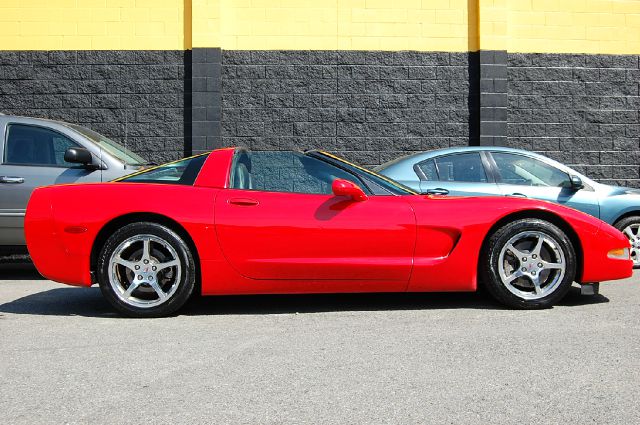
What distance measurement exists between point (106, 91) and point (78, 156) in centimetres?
490

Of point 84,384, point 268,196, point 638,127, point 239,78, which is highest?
point 239,78

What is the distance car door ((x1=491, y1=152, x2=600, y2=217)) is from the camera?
8.14 meters

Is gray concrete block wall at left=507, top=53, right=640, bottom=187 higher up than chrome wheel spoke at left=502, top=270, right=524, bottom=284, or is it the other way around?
gray concrete block wall at left=507, top=53, right=640, bottom=187

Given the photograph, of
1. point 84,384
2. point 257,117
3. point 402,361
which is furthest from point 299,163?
point 257,117

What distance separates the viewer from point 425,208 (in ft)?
18.9

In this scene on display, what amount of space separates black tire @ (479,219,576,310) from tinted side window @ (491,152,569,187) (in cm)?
249

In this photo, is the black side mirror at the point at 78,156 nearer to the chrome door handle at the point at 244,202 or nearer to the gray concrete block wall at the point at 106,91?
the chrome door handle at the point at 244,202

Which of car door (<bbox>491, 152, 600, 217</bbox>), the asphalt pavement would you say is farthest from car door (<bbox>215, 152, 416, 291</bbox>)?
car door (<bbox>491, 152, 600, 217</bbox>)

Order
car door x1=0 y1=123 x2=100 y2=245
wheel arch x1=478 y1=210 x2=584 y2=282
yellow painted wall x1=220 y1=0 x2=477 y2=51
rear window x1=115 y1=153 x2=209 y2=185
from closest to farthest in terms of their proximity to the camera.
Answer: wheel arch x1=478 y1=210 x2=584 y2=282, rear window x1=115 y1=153 x2=209 y2=185, car door x1=0 y1=123 x2=100 y2=245, yellow painted wall x1=220 y1=0 x2=477 y2=51

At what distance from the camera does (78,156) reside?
805 centimetres

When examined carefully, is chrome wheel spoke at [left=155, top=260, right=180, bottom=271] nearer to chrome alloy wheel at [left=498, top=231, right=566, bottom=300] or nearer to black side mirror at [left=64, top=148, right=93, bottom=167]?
chrome alloy wheel at [left=498, top=231, right=566, bottom=300]

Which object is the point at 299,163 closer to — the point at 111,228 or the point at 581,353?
the point at 111,228

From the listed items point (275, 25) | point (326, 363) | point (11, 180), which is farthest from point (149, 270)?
point (275, 25)

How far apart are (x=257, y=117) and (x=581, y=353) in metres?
8.92
